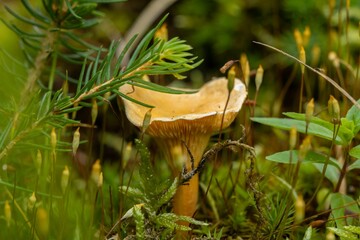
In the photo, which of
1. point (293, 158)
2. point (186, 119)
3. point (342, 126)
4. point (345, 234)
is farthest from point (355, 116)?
point (186, 119)

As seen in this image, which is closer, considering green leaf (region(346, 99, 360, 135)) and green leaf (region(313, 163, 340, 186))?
green leaf (region(346, 99, 360, 135))

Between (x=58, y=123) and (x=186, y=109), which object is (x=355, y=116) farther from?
(x=58, y=123)

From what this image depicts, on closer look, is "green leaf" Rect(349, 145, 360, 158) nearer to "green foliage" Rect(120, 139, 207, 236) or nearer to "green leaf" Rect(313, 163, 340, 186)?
"green leaf" Rect(313, 163, 340, 186)

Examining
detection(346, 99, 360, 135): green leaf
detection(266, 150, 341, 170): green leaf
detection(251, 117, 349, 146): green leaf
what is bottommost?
detection(266, 150, 341, 170): green leaf

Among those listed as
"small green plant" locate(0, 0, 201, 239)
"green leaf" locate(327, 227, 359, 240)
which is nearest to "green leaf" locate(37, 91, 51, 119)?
→ "small green plant" locate(0, 0, 201, 239)

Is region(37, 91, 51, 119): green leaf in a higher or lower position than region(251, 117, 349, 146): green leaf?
higher

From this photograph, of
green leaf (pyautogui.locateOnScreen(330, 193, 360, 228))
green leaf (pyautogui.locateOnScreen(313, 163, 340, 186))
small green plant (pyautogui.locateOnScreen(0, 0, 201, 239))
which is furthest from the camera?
green leaf (pyautogui.locateOnScreen(313, 163, 340, 186))

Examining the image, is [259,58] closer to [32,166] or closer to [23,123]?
[32,166]

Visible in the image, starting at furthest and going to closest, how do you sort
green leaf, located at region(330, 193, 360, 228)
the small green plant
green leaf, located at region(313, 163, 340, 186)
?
green leaf, located at region(313, 163, 340, 186) → green leaf, located at region(330, 193, 360, 228) → the small green plant
